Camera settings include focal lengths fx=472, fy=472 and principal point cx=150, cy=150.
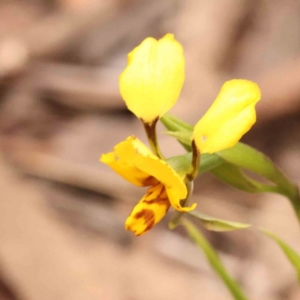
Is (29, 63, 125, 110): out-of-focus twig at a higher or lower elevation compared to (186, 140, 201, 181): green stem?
lower

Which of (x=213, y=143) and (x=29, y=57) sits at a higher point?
(x=213, y=143)

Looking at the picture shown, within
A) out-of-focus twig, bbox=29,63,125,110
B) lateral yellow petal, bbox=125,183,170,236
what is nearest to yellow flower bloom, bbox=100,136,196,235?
lateral yellow petal, bbox=125,183,170,236

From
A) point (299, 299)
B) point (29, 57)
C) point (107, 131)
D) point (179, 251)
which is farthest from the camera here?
point (29, 57)

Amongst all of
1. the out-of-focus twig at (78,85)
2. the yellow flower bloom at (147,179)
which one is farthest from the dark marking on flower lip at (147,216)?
the out-of-focus twig at (78,85)

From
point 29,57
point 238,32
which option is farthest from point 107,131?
point 238,32

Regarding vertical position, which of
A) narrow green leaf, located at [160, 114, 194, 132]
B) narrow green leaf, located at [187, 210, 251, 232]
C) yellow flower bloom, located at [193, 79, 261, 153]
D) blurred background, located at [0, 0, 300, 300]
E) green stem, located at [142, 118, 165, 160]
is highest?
yellow flower bloom, located at [193, 79, 261, 153]

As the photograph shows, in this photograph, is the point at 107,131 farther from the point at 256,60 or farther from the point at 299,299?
the point at 299,299

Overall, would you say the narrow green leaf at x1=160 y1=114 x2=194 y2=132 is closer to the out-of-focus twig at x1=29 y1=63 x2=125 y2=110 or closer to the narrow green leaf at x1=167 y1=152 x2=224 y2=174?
the narrow green leaf at x1=167 y1=152 x2=224 y2=174
